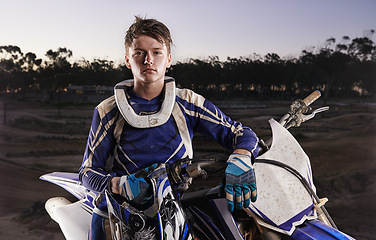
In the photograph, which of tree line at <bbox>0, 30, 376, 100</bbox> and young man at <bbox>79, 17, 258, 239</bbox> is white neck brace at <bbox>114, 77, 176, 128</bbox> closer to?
young man at <bbox>79, 17, 258, 239</bbox>

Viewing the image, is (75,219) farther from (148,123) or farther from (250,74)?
(250,74)

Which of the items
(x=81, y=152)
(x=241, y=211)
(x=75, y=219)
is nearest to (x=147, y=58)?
(x=241, y=211)

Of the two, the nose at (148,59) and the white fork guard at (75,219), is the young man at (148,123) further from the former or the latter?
the white fork guard at (75,219)

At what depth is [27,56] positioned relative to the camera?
2.39 m

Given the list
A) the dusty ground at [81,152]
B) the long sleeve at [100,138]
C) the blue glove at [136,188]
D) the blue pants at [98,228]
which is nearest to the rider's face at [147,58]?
the long sleeve at [100,138]

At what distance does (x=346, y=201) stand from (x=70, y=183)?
2.31 meters

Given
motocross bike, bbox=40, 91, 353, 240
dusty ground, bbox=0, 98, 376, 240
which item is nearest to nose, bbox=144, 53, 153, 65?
motocross bike, bbox=40, 91, 353, 240

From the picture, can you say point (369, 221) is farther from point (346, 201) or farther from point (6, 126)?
point (6, 126)

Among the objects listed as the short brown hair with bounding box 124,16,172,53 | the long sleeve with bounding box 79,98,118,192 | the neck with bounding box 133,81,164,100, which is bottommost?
the long sleeve with bounding box 79,98,118,192

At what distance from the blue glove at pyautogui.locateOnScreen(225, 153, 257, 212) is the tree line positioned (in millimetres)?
1456

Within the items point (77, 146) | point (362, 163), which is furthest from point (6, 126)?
point (362, 163)

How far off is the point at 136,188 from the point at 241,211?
29cm

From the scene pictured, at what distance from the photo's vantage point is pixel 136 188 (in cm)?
57

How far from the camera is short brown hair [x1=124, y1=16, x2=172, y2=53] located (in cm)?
68
